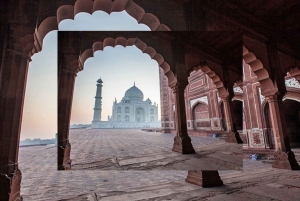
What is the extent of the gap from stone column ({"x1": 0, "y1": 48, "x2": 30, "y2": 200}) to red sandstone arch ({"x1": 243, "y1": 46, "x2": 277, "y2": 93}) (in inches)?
184

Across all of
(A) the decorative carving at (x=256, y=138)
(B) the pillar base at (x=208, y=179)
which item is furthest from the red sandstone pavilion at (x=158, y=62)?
(A) the decorative carving at (x=256, y=138)

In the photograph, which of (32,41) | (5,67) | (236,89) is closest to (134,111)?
(236,89)

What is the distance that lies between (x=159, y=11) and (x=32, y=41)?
1.59 meters

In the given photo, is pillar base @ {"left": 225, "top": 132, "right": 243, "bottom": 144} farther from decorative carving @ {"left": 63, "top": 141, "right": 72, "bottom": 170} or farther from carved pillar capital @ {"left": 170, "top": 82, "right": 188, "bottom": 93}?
decorative carving @ {"left": 63, "top": 141, "right": 72, "bottom": 170}

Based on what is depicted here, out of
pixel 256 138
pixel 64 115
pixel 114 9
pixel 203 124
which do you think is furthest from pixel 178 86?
pixel 256 138

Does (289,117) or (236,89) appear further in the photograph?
(289,117)

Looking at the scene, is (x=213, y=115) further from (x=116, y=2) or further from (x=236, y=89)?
(x=116, y=2)

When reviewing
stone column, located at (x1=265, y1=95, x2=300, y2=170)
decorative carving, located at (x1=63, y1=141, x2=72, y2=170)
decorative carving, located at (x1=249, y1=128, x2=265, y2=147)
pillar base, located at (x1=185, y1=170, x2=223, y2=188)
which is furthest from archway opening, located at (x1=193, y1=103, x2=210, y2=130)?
decorative carving, located at (x1=249, y1=128, x2=265, y2=147)

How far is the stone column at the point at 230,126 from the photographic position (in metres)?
1.59

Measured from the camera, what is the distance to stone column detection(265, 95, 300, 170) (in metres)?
4.52

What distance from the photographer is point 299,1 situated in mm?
3754

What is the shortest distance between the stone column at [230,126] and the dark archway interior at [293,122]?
9525 millimetres

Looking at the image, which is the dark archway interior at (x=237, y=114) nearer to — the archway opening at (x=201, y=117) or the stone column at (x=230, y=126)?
the stone column at (x=230, y=126)

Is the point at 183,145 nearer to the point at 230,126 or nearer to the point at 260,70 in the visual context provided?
the point at 230,126
